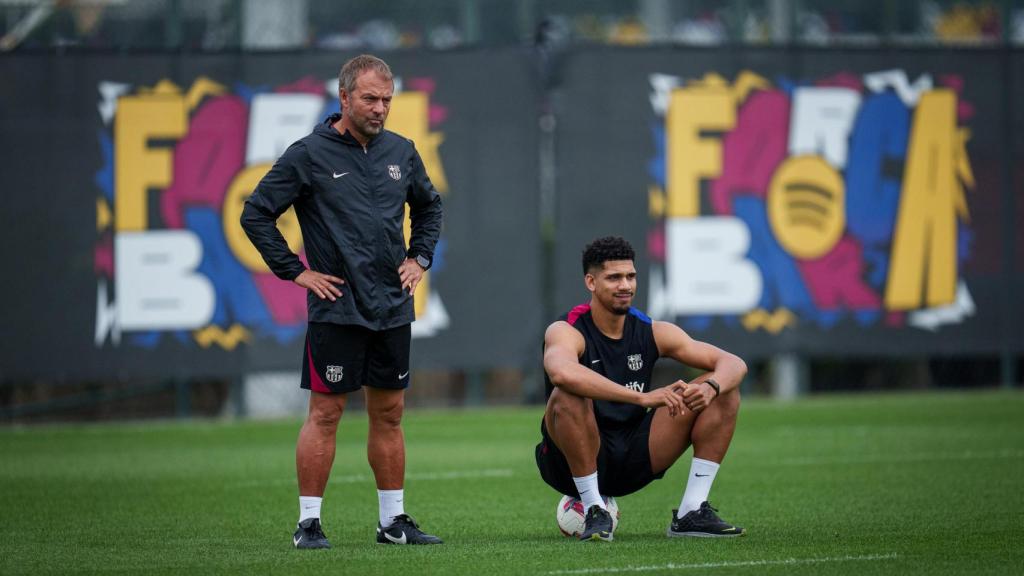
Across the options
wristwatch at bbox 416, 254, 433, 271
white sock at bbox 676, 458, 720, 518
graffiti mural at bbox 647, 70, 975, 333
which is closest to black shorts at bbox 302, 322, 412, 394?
wristwatch at bbox 416, 254, 433, 271

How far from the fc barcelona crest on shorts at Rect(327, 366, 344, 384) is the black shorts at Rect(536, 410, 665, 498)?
3.47ft

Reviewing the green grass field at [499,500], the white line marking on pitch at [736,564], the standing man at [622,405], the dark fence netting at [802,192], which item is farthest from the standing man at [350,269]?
the dark fence netting at [802,192]

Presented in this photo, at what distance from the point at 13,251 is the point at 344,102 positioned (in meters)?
8.87

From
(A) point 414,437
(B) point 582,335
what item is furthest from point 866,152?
(B) point 582,335

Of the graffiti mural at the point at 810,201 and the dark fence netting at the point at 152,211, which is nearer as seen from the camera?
the dark fence netting at the point at 152,211

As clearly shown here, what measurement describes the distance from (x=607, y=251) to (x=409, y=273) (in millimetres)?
939

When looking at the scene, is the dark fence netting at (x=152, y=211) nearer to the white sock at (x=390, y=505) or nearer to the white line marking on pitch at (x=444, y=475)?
the white line marking on pitch at (x=444, y=475)

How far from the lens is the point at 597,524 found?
24.2 ft

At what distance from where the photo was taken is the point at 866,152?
16.7 meters

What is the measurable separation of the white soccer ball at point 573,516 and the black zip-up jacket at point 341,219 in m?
1.20

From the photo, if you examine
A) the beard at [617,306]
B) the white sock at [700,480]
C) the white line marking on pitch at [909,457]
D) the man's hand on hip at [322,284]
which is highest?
the man's hand on hip at [322,284]

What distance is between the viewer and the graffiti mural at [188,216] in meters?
15.2

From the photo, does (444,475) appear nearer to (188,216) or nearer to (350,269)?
(350,269)

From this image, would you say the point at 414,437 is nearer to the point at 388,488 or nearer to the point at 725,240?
the point at 725,240
